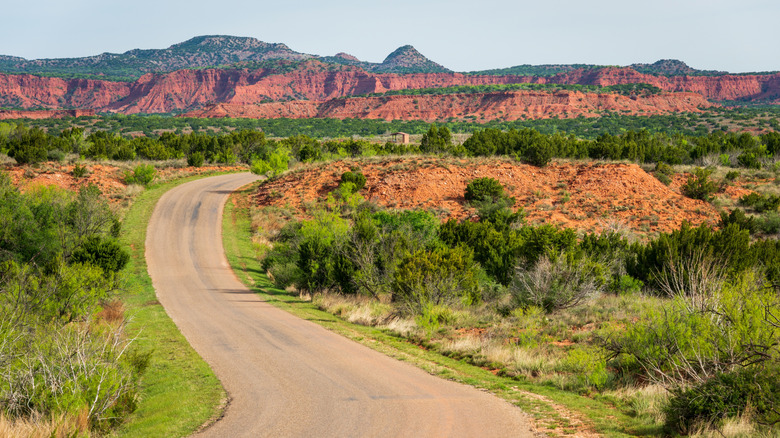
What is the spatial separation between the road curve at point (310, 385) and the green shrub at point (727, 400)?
2.44 metres

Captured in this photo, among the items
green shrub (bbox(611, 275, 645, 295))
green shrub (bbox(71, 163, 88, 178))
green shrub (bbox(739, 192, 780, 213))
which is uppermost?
green shrub (bbox(71, 163, 88, 178))

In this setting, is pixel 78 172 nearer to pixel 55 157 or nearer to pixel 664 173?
pixel 55 157

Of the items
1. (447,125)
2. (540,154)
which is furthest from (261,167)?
(447,125)

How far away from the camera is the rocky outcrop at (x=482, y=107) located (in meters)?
149

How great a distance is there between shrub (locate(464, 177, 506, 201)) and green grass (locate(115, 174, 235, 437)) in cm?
2453

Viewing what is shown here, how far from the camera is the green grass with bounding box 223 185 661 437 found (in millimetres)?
9250

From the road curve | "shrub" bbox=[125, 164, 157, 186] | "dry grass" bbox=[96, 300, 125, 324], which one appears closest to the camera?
the road curve

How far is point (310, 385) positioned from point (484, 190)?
30.2m

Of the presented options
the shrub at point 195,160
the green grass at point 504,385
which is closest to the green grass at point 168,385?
the green grass at point 504,385

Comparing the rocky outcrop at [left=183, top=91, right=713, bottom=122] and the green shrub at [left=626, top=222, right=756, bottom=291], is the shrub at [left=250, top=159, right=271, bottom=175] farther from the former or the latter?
the rocky outcrop at [left=183, top=91, right=713, bottom=122]

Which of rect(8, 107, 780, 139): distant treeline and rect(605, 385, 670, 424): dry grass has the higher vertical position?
rect(8, 107, 780, 139): distant treeline

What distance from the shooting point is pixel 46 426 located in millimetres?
8562

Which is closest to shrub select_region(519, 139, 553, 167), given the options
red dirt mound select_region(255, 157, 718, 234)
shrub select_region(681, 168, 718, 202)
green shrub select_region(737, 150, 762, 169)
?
red dirt mound select_region(255, 157, 718, 234)

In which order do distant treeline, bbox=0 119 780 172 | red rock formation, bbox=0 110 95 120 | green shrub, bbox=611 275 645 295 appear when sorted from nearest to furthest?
green shrub, bbox=611 275 645 295 → distant treeline, bbox=0 119 780 172 → red rock formation, bbox=0 110 95 120
